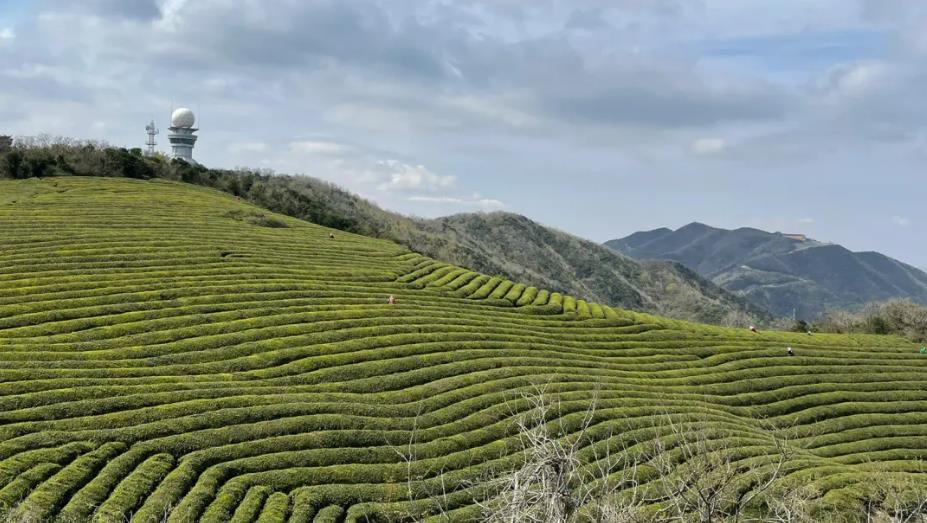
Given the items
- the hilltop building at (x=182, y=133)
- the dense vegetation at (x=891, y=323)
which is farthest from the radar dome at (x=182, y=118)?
the dense vegetation at (x=891, y=323)

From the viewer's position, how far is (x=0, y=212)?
172 ft

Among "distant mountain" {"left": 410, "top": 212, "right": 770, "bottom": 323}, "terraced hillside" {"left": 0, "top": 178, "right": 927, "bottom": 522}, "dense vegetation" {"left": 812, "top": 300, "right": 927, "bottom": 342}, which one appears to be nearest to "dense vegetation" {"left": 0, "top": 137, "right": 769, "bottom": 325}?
"distant mountain" {"left": 410, "top": 212, "right": 770, "bottom": 323}

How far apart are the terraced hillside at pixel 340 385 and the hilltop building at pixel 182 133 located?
50.4 m

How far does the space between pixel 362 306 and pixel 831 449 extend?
25899 millimetres

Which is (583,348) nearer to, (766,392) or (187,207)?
(766,392)

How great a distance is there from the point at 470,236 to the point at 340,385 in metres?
144

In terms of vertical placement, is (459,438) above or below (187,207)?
below

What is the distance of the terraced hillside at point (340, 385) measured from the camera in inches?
843

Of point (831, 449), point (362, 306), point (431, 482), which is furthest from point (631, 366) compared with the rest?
point (431, 482)

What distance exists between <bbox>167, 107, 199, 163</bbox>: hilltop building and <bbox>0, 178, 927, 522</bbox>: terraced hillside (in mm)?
50431

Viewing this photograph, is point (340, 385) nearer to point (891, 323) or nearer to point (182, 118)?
point (891, 323)

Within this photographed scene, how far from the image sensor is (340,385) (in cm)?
3058

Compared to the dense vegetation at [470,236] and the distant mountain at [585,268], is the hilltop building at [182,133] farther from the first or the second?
the distant mountain at [585,268]

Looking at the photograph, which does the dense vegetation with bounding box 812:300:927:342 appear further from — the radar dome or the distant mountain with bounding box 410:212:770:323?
the radar dome
